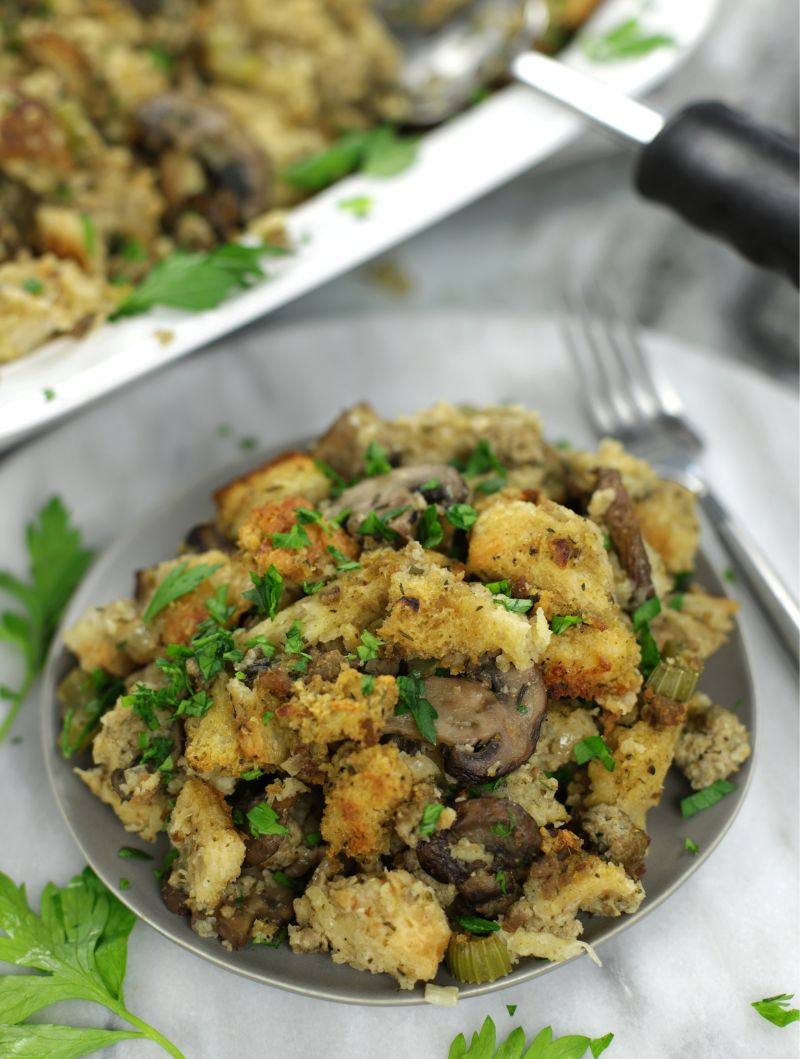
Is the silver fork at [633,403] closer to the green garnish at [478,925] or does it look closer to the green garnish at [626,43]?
the green garnish at [626,43]

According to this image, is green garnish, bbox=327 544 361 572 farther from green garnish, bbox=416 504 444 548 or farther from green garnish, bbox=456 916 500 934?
green garnish, bbox=456 916 500 934

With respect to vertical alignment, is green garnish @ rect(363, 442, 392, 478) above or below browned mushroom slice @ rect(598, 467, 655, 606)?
above

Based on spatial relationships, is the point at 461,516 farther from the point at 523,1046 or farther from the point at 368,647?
the point at 523,1046

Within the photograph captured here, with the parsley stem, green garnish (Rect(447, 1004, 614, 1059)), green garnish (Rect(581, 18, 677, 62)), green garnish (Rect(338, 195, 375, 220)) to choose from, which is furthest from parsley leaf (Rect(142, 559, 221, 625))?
green garnish (Rect(581, 18, 677, 62))

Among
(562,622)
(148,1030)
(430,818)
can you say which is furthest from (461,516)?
(148,1030)

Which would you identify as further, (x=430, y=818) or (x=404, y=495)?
(x=404, y=495)

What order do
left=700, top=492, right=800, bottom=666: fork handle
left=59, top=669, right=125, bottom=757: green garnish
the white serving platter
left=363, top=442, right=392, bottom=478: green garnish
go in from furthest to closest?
the white serving platter, left=700, top=492, right=800, bottom=666: fork handle, left=363, top=442, right=392, bottom=478: green garnish, left=59, top=669, right=125, bottom=757: green garnish
